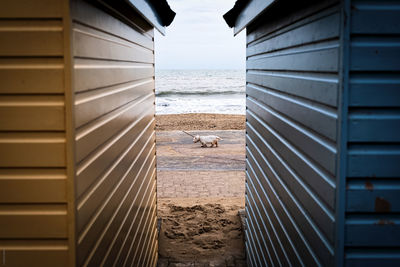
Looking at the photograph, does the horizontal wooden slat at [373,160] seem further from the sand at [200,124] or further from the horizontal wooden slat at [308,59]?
the sand at [200,124]

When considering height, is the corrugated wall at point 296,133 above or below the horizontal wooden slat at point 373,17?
below

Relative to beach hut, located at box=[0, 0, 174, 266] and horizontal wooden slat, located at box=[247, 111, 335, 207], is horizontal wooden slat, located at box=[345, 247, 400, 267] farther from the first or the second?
beach hut, located at box=[0, 0, 174, 266]

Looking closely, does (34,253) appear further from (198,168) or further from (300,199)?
(198,168)

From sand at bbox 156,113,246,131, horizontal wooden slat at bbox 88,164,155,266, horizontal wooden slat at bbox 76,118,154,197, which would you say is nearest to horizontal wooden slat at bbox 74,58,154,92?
horizontal wooden slat at bbox 76,118,154,197

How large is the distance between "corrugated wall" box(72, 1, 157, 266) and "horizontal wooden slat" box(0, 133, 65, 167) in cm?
11

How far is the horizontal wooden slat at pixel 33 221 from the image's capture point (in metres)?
2.21

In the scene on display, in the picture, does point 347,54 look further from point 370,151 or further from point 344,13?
point 370,151

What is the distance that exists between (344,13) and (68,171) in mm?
1607

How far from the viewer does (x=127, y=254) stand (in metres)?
3.85

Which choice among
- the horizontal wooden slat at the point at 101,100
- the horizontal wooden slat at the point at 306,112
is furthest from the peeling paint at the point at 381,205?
the horizontal wooden slat at the point at 101,100

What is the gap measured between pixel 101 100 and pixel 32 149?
718 millimetres

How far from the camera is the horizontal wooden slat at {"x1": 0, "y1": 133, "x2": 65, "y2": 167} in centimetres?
215

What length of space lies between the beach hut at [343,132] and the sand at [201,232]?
359 centimetres

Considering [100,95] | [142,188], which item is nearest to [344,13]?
[100,95]
